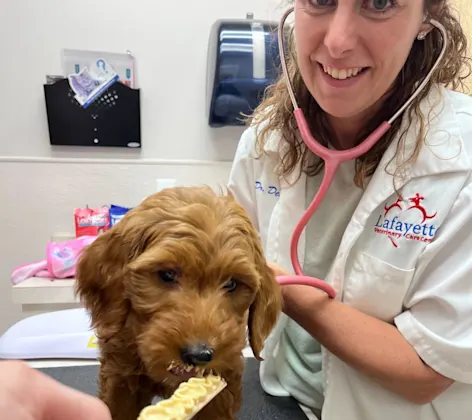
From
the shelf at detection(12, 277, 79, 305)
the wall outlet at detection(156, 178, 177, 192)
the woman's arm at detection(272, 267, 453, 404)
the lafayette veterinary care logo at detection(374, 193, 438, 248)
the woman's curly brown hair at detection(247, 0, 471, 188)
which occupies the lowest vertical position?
the shelf at detection(12, 277, 79, 305)

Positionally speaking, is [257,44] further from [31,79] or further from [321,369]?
[321,369]

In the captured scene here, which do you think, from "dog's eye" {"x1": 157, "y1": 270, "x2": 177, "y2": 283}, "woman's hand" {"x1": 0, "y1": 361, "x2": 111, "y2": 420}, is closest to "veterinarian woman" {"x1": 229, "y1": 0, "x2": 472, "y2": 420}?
"dog's eye" {"x1": 157, "y1": 270, "x2": 177, "y2": 283}

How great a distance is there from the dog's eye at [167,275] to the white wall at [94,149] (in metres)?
1.79

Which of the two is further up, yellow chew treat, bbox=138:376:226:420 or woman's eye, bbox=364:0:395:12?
woman's eye, bbox=364:0:395:12

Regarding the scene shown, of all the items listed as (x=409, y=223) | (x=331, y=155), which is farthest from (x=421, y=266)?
(x=331, y=155)

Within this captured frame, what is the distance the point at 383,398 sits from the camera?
1.08 m

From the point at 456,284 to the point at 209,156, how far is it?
1.90m

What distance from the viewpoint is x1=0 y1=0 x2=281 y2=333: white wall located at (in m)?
2.38

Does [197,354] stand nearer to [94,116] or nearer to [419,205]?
[419,205]

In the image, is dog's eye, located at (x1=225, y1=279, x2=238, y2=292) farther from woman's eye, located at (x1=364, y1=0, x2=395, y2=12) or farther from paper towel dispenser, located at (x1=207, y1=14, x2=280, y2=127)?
paper towel dispenser, located at (x1=207, y1=14, x2=280, y2=127)

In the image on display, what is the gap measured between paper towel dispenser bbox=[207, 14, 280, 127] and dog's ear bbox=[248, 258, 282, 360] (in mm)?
1464

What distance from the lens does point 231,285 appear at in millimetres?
910

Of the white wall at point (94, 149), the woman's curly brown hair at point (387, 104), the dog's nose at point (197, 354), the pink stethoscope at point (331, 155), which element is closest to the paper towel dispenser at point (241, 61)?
the white wall at point (94, 149)

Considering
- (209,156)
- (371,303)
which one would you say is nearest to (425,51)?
(371,303)
